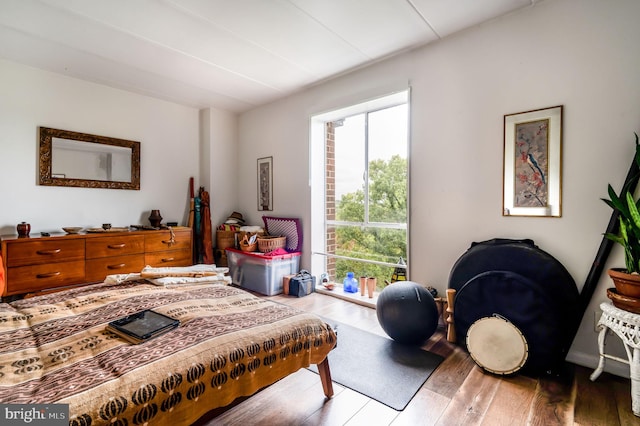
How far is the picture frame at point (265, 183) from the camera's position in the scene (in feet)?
14.4

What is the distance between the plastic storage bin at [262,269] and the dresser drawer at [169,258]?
0.58 meters

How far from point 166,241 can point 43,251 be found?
118 centimetres

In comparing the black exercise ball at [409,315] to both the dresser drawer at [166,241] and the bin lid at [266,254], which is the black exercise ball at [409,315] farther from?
the dresser drawer at [166,241]

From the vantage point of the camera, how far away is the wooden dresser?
285 cm

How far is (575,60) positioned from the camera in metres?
2.10

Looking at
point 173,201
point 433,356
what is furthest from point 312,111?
point 433,356

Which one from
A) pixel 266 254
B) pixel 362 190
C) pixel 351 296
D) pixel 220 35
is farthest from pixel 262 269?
pixel 220 35

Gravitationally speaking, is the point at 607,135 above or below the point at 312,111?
below

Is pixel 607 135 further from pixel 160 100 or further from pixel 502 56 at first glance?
pixel 160 100

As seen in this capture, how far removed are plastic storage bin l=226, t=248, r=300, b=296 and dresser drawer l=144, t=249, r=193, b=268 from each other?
581mm

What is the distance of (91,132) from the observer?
3.64 metres

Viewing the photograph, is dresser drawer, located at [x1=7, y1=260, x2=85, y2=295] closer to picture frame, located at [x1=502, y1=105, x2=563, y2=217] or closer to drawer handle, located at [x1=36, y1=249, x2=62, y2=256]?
drawer handle, located at [x1=36, y1=249, x2=62, y2=256]

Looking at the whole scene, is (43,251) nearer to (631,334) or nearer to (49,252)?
(49,252)

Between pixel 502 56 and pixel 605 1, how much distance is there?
617 mm
